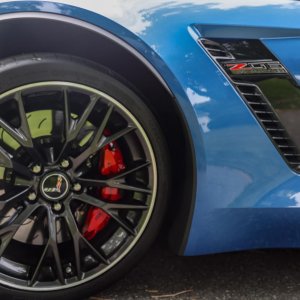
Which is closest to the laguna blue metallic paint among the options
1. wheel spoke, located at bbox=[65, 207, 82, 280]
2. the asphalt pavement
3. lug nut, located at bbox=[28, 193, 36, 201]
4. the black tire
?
the black tire

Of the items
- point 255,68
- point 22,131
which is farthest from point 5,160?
point 255,68

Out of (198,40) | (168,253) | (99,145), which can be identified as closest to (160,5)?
(198,40)

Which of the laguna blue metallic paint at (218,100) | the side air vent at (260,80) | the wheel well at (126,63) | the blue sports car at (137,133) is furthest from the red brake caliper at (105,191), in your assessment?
the side air vent at (260,80)

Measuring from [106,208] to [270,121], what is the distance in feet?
2.39

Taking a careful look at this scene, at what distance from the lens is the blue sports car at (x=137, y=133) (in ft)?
6.41

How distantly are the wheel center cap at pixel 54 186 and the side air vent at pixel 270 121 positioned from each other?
0.75 meters

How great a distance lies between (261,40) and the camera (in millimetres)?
2008

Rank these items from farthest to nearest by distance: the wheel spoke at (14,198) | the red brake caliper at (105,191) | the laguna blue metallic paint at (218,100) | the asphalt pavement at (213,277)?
the asphalt pavement at (213,277)
the red brake caliper at (105,191)
the wheel spoke at (14,198)
the laguna blue metallic paint at (218,100)

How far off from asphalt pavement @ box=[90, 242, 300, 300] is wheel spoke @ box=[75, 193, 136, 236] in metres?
0.34

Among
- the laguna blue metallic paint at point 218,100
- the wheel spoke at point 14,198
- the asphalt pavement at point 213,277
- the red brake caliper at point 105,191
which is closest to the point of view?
the laguna blue metallic paint at point 218,100

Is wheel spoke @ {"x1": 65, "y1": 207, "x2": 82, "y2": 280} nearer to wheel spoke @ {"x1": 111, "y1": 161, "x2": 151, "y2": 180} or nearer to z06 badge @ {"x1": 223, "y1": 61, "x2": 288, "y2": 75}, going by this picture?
wheel spoke @ {"x1": 111, "y1": 161, "x2": 151, "y2": 180}

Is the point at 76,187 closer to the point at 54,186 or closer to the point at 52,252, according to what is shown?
the point at 54,186

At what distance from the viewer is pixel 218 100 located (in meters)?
1.99

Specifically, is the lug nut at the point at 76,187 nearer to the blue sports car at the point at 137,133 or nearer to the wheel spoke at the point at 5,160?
the blue sports car at the point at 137,133
